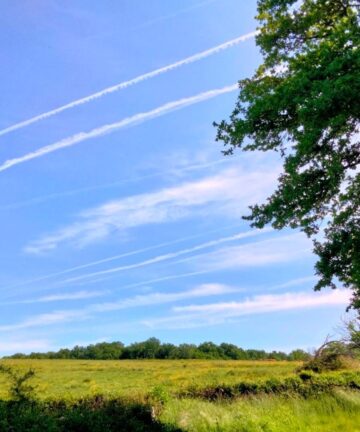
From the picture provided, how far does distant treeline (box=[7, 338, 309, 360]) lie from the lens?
A: 12225 centimetres

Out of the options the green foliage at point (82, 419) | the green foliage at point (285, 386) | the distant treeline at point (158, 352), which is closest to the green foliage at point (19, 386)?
the green foliage at point (82, 419)

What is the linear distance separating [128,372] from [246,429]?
5913 cm

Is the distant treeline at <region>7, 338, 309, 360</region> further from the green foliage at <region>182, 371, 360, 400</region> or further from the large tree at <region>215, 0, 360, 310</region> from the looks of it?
the large tree at <region>215, 0, 360, 310</region>

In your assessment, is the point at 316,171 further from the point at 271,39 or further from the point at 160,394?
the point at 160,394

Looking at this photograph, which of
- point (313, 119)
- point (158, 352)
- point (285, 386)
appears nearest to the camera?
point (313, 119)

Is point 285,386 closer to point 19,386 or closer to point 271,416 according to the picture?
point 271,416

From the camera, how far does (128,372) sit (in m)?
74.9

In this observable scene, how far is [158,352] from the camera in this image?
125 m

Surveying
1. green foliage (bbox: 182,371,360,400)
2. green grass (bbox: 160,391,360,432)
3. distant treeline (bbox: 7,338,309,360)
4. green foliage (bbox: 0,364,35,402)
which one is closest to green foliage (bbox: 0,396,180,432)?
green foliage (bbox: 0,364,35,402)

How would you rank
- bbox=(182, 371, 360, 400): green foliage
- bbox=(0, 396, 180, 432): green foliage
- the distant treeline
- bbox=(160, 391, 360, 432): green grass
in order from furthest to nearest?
1. the distant treeline
2. bbox=(182, 371, 360, 400): green foliage
3. bbox=(160, 391, 360, 432): green grass
4. bbox=(0, 396, 180, 432): green foliage

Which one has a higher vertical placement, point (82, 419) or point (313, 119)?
point (313, 119)

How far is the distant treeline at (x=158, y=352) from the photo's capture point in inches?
4813

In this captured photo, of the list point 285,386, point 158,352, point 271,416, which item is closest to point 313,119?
point 271,416

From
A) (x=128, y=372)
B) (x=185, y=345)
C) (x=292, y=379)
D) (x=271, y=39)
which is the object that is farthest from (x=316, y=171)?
(x=185, y=345)
